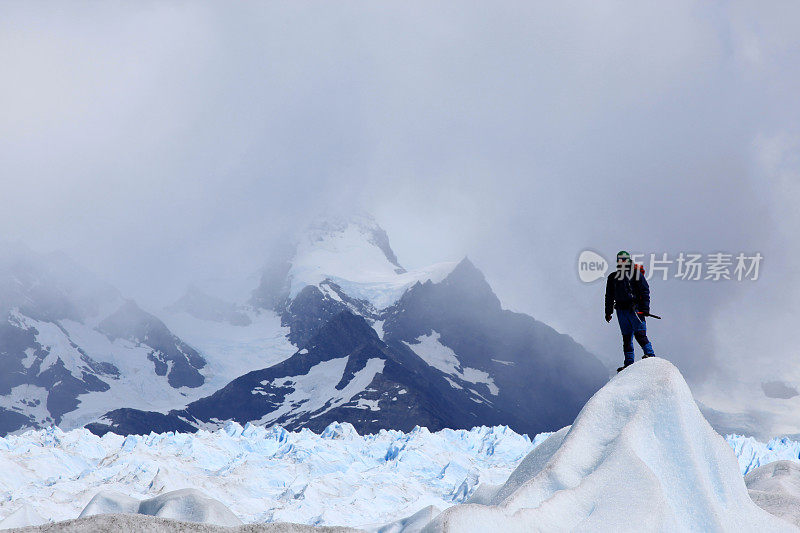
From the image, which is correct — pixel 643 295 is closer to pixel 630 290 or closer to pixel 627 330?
pixel 630 290

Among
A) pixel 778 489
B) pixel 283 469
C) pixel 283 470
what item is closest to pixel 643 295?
pixel 778 489

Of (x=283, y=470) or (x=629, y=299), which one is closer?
(x=629, y=299)

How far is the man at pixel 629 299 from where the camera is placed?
20031 millimetres

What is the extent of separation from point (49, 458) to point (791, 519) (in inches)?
4700

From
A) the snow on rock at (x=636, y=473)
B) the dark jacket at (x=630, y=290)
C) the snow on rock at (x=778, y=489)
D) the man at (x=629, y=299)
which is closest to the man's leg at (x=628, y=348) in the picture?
the man at (x=629, y=299)

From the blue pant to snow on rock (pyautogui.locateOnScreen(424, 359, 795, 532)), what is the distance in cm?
223

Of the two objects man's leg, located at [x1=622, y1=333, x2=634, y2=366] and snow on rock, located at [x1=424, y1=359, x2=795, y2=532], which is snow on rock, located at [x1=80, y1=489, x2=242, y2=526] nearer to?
snow on rock, located at [x1=424, y1=359, x2=795, y2=532]

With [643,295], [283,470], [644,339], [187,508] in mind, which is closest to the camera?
[643,295]

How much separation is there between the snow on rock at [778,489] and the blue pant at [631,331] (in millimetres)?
5092

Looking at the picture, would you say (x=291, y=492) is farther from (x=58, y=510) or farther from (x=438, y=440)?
(x=438, y=440)

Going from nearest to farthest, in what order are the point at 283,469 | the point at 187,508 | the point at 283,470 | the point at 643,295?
the point at 643,295
the point at 187,508
the point at 283,470
the point at 283,469

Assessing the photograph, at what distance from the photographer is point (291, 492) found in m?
101

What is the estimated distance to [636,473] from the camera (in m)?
15.2

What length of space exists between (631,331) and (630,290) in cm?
114
